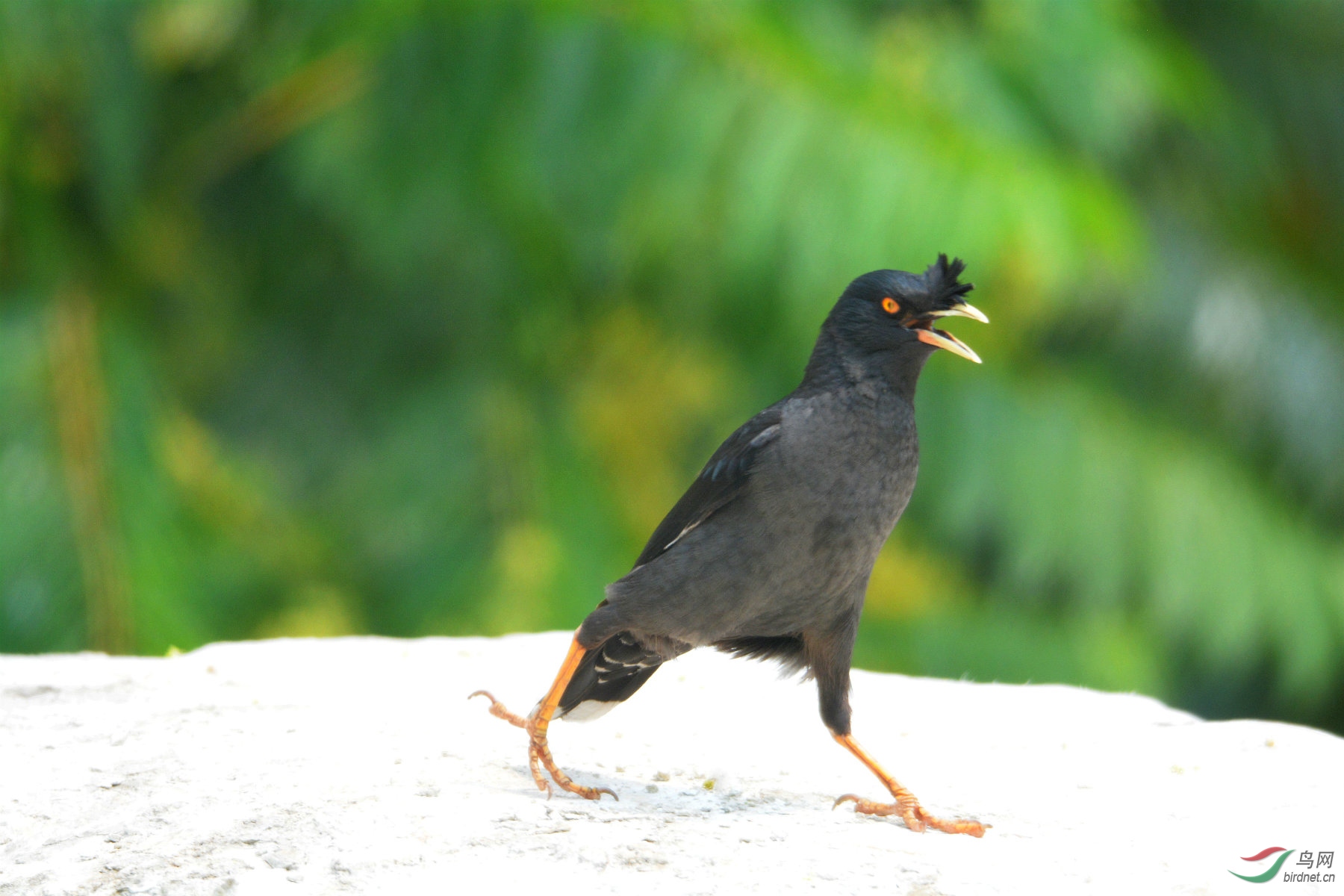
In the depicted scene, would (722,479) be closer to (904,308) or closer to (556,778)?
(904,308)

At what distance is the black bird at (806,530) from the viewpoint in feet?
11.3

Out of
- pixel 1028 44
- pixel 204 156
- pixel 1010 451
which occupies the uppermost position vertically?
pixel 1028 44

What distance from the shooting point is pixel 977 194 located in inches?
266

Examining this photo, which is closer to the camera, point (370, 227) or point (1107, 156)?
point (370, 227)

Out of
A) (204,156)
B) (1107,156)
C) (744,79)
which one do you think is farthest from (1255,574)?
(204,156)

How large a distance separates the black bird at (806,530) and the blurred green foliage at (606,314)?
3.07 metres

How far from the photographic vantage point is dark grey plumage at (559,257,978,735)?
11.3ft

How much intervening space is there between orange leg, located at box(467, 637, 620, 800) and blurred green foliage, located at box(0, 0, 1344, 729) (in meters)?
3.57

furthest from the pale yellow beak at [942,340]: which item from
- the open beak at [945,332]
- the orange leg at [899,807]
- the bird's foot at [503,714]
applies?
the bird's foot at [503,714]

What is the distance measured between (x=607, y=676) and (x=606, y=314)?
594cm

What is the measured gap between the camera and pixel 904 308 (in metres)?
3.68

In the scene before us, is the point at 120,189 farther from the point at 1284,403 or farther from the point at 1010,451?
the point at 1284,403

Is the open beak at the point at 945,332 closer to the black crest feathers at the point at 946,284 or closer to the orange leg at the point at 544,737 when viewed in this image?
the black crest feathers at the point at 946,284

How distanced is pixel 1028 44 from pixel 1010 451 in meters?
2.86
